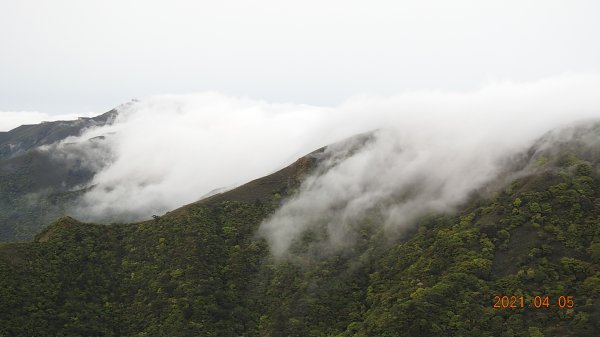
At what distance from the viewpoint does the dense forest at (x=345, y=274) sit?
101938 millimetres

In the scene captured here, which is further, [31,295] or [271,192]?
[271,192]

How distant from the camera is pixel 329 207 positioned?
183000 mm

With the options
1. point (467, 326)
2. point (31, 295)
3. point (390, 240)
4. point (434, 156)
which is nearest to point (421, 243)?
point (390, 240)

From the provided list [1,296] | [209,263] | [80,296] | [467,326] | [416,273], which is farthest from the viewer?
[209,263]

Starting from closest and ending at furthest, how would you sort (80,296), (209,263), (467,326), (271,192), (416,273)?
(467,326) < (416,273) < (80,296) < (209,263) < (271,192)

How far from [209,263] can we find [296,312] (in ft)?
127

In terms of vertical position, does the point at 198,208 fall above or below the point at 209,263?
above

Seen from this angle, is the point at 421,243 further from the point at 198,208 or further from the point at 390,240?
the point at 198,208

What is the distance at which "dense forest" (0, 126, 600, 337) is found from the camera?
102m

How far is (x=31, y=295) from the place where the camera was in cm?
12031

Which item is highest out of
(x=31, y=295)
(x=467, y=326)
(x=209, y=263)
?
(x=31, y=295)

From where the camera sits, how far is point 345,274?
462 ft

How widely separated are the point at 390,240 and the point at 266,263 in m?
44.7

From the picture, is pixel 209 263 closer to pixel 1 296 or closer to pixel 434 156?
pixel 1 296
